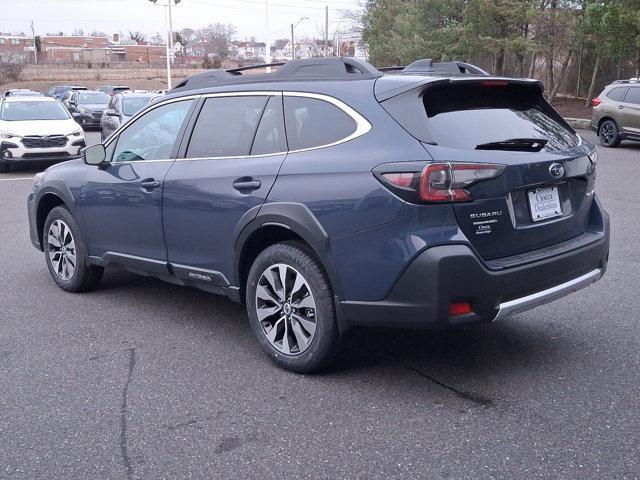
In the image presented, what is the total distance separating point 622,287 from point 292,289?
10.6 ft

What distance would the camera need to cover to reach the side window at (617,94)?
1847 centimetres

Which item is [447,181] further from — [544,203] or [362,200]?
[544,203]

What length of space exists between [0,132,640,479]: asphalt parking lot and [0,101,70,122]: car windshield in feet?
39.8

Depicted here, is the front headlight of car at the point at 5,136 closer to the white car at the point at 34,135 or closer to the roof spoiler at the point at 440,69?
the white car at the point at 34,135

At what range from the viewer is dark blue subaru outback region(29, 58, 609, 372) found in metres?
3.99

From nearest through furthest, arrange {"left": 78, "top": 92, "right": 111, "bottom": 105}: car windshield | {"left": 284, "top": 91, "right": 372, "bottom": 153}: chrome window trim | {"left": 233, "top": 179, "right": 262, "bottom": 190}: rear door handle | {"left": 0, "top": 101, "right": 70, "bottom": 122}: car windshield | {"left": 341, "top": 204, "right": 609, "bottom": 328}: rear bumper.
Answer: {"left": 341, "top": 204, "right": 609, "bottom": 328}: rear bumper
{"left": 284, "top": 91, "right": 372, "bottom": 153}: chrome window trim
{"left": 233, "top": 179, "right": 262, "bottom": 190}: rear door handle
{"left": 0, "top": 101, "right": 70, "bottom": 122}: car windshield
{"left": 78, "top": 92, "right": 111, "bottom": 105}: car windshield

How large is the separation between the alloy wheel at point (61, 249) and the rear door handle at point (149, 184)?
4.24 ft

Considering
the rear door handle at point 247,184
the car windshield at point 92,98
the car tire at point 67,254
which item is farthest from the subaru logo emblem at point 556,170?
the car windshield at point 92,98

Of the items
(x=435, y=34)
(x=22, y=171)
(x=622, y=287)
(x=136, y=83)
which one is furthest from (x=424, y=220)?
(x=136, y=83)

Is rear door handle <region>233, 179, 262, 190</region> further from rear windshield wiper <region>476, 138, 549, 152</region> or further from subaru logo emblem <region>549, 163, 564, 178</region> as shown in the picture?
subaru logo emblem <region>549, 163, 564, 178</region>

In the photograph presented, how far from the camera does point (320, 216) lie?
429 cm

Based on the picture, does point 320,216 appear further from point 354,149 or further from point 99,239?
point 99,239

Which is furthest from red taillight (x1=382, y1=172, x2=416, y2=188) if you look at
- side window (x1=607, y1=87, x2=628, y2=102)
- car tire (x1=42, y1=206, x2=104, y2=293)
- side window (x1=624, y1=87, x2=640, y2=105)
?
side window (x1=607, y1=87, x2=628, y2=102)

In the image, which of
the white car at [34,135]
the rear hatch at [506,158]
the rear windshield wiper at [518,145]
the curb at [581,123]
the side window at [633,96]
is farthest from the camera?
the curb at [581,123]
